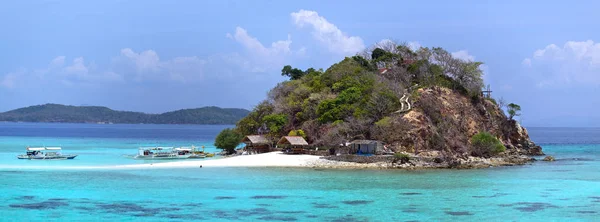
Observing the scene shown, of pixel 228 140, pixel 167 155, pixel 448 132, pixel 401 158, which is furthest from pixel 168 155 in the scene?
pixel 448 132

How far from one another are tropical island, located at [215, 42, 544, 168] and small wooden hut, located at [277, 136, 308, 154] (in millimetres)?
91

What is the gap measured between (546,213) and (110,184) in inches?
871

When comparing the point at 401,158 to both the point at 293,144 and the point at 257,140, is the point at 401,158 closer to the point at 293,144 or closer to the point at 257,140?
the point at 293,144

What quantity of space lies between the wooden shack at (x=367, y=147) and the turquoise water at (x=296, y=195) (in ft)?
19.1

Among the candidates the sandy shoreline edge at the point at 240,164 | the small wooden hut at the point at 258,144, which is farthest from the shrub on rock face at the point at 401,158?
the small wooden hut at the point at 258,144

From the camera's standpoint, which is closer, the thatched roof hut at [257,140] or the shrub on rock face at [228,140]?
the thatched roof hut at [257,140]

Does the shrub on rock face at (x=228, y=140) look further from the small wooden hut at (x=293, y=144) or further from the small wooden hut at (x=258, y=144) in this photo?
the small wooden hut at (x=293, y=144)

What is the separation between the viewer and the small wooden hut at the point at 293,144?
55.7 meters

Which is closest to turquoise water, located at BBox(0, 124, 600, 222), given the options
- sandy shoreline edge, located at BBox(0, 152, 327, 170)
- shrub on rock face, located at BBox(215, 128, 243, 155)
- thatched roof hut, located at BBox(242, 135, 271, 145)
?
sandy shoreline edge, located at BBox(0, 152, 327, 170)

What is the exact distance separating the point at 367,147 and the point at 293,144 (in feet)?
22.5

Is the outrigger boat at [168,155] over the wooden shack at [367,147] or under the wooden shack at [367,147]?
under

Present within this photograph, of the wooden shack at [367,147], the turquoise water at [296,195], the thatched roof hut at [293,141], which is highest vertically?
the thatched roof hut at [293,141]

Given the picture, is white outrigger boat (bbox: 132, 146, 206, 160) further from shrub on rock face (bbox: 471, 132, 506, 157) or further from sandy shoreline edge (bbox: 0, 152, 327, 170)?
shrub on rock face (bbox: 471, 132, 506, 157)

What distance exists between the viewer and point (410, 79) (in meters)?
64.7
